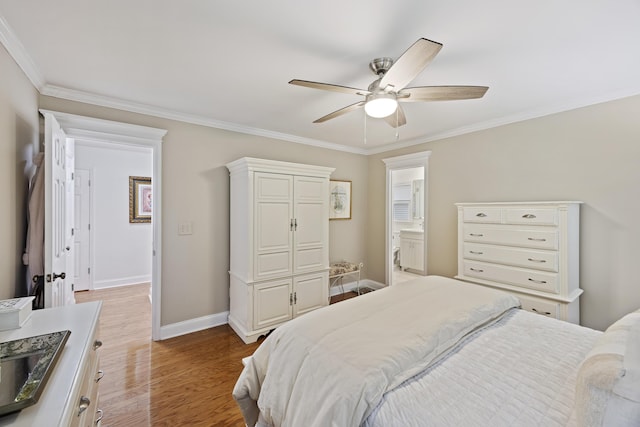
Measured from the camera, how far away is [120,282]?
480 cm

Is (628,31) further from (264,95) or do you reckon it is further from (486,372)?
→ (264,95)

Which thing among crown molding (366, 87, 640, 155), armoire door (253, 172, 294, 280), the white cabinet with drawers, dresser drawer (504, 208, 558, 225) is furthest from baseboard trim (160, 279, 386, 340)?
the white cabinet with drawers

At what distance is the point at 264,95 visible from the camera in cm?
241

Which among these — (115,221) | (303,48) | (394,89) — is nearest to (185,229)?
(303,48)

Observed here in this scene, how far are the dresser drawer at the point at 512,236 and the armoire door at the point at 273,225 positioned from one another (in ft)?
6.48

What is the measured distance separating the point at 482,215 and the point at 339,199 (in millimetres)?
2028

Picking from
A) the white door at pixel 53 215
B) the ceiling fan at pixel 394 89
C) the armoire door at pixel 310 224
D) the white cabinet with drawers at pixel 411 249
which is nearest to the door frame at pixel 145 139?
the white door at pixel 53 215

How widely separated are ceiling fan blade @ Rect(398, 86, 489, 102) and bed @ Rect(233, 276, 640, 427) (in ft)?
4.43

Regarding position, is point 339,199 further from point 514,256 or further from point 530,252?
point 530,252

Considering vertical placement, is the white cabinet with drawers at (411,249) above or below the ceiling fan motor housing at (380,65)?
below

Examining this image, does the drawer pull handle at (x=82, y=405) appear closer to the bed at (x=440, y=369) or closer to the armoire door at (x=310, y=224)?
the bed at (x=440, y=369)

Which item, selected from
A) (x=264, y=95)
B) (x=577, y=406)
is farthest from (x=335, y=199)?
(x=577, y=406)

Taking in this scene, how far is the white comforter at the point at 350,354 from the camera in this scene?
1083mm

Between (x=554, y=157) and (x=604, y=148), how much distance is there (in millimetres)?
344
